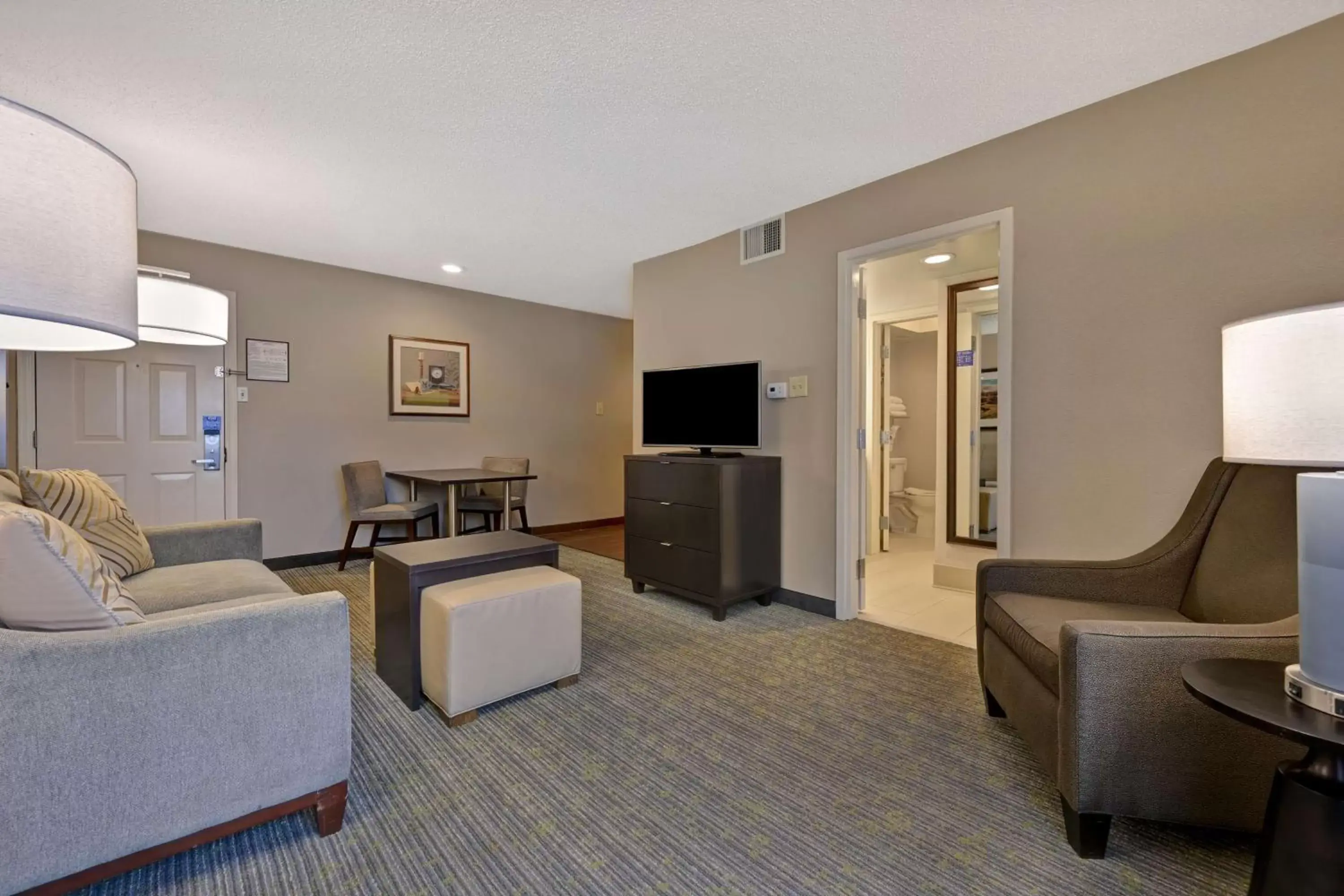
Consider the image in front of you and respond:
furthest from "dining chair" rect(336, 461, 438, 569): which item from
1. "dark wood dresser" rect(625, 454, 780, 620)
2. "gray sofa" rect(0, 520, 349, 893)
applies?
"gray sofa" rect(0, 520, 349, 893)

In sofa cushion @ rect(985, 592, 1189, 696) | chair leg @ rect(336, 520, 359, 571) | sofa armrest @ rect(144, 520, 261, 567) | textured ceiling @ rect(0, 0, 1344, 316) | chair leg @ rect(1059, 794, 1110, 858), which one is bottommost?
chair leg @ rect(1059, 794, 1110, 858)

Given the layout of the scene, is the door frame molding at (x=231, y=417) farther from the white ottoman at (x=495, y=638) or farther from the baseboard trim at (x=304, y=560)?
the white ottoman at (x=495, y=638)

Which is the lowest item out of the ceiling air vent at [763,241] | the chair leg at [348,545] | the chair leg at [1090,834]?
the chair leg at [1090,834]

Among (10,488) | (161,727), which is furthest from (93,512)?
(161,727)

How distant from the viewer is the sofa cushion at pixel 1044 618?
60.9 inches

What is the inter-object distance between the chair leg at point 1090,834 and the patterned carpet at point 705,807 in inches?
1.1

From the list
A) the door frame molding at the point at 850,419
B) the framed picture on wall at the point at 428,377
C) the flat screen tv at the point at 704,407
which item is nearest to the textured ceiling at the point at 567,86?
the door frame molding at the point at 850,419

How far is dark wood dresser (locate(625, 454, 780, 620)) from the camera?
3.16m

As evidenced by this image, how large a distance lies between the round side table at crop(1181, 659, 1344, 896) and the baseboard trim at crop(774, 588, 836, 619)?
219 centimetres

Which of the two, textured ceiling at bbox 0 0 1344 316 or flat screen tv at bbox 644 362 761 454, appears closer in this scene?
textured ceiling at bbox 0 0 1344 316

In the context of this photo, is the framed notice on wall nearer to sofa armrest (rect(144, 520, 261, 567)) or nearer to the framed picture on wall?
the framed picture on wall

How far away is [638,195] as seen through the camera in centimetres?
315

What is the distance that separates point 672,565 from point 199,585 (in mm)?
2227

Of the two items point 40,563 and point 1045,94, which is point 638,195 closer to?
point 1045,94
